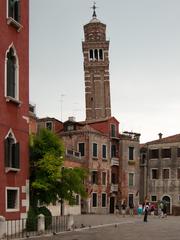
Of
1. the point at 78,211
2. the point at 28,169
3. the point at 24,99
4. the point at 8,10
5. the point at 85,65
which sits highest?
the point at 85,65

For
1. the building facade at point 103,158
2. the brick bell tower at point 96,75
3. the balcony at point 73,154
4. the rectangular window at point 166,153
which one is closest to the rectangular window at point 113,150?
the building facade at point 103,158

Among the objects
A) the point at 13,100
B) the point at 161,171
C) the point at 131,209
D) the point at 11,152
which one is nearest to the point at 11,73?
the point at 13,100

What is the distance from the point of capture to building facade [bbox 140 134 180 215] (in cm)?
6862

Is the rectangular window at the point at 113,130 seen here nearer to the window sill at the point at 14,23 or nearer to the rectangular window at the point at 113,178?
the rectangular window at the point at 113,178

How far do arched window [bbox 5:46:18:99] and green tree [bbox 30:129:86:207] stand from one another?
3.09m

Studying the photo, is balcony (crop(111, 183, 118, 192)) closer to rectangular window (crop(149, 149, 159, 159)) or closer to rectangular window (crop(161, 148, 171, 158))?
rectangular window (crop(149, 149, 159, 159))

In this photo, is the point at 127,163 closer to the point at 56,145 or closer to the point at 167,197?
the point at 167,197

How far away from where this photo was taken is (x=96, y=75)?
87.0 m

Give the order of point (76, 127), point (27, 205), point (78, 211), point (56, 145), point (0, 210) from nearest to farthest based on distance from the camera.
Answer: point (0, 210) < point (27, 205) < point (56, 145) < point (78, 211) < point (76, 127)

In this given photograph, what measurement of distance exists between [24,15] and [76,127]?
3640 cm

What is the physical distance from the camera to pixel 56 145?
28297mm

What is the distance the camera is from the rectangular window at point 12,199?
2532 centimetres

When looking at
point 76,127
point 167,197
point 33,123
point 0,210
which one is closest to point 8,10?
point 0,210

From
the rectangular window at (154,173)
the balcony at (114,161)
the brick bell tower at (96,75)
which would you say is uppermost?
the brick bell tower at (96,75)
